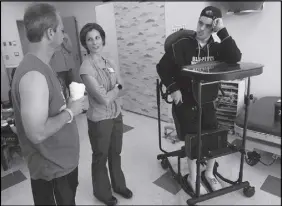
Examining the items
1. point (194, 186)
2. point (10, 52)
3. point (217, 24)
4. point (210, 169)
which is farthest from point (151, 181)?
point (10, 52)

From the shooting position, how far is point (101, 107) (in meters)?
1.40

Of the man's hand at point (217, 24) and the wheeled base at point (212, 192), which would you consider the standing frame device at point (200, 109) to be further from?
the man's hand at point (217, 24)

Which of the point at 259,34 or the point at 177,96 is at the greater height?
the point at 259,34

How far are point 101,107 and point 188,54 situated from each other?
697mm

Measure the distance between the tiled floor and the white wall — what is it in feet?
2.84

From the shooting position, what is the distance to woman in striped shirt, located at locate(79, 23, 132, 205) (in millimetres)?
1327

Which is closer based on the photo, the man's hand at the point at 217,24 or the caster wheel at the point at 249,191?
the man's hand at the point at 217,24

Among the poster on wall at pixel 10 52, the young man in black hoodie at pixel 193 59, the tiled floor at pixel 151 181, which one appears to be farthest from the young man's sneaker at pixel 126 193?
the poster on wall at pixel 10 52

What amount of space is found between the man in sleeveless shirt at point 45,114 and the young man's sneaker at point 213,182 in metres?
1.12

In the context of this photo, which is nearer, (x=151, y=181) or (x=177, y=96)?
(x=177, y=96)

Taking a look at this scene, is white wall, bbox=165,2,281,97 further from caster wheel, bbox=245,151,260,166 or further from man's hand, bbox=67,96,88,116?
man's hand, bbox=67,96,88,116

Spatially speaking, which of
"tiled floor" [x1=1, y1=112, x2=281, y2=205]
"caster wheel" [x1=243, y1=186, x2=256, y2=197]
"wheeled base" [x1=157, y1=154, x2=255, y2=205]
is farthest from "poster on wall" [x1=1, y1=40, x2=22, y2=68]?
"caster wheel" [x1=243, y1=186, x2=256, y2=197]

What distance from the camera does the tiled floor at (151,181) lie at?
163 cm

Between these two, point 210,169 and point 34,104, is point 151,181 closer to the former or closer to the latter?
point 210,169
